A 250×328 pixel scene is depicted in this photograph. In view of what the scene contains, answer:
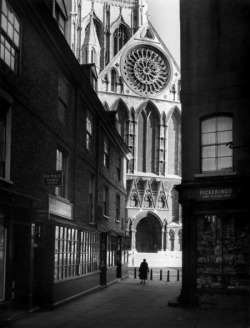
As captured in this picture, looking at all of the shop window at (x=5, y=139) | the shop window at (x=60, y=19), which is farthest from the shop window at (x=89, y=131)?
the shop window at (x=5, y=139)

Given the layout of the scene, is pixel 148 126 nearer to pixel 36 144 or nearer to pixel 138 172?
pixel 138 172

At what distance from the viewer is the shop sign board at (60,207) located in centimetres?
1564

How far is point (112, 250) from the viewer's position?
2827 centimetres

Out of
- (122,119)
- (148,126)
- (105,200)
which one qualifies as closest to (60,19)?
(105,200)

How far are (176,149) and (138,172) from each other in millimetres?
6297

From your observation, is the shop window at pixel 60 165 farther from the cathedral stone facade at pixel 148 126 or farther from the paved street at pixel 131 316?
the cathedral stone facade at pixel 148 126

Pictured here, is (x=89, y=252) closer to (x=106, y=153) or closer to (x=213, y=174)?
(x=106, y=153)

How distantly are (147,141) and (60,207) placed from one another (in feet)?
164

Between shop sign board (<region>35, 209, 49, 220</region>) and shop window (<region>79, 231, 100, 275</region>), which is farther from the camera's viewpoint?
shop window (<region>79, 231, 100, 275</region>)

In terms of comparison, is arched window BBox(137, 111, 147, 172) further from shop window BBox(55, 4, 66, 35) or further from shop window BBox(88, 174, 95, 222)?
shop window BBox(55, 4, 66, 35)

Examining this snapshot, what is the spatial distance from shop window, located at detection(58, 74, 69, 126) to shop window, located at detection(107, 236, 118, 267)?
31.8 ft

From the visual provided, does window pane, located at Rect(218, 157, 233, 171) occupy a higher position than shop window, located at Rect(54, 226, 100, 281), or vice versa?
window pane, located at Rect(218, 157, 233, 171)

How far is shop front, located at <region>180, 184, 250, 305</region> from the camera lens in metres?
16.6

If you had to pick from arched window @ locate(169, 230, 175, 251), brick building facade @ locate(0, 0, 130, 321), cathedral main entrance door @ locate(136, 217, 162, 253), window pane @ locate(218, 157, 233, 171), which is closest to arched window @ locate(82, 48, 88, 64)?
cathedral main entrance door @ locate(136, 217, 162, 253)
